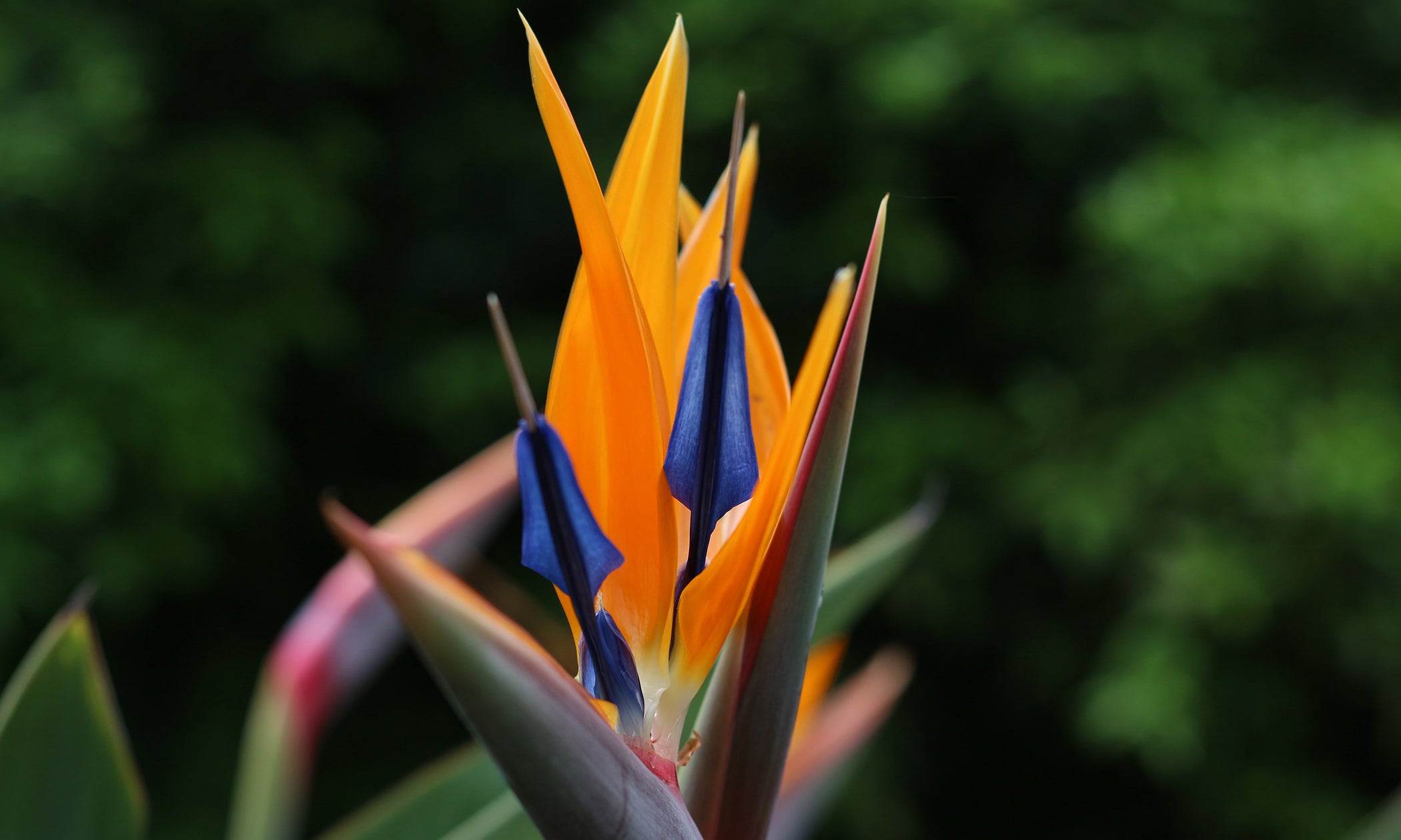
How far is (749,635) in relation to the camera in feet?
0.82

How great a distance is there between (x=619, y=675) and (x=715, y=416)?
6 centimetres

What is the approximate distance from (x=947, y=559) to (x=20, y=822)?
1.21m

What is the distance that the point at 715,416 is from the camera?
0.24 meters

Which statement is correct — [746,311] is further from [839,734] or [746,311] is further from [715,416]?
[839,734]

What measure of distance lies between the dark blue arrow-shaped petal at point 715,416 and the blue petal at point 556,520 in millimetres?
22

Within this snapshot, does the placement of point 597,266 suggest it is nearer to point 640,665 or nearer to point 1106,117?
point 640,665

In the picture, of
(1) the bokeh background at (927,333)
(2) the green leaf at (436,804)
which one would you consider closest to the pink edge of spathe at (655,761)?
(2) the green leaf at (436,804)

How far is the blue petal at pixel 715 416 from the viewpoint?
9.5 inches

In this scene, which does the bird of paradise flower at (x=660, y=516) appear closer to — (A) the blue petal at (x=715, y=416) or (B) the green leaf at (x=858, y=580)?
(A) the blue petal at (x=715, y=416)

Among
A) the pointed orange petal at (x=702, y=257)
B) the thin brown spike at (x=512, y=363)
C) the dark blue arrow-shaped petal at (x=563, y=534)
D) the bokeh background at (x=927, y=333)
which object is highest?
the thin brown spike at (x=512, y=363)

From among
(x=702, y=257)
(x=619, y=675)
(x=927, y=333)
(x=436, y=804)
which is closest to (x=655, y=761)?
(x=619, y=675)

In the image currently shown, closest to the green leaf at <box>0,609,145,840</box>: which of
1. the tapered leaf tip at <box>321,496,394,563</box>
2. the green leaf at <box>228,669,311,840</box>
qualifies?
the green leaf at <box>228,669,311,840</box>

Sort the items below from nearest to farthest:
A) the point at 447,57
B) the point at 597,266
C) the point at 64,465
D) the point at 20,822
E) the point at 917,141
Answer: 1. the point at 597,266
2. the point at 20,822
3. the point at 64,465
4. the point at 917,141
5. the point at 447,57

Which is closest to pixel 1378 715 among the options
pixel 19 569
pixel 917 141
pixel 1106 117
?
pixel 1106 117
